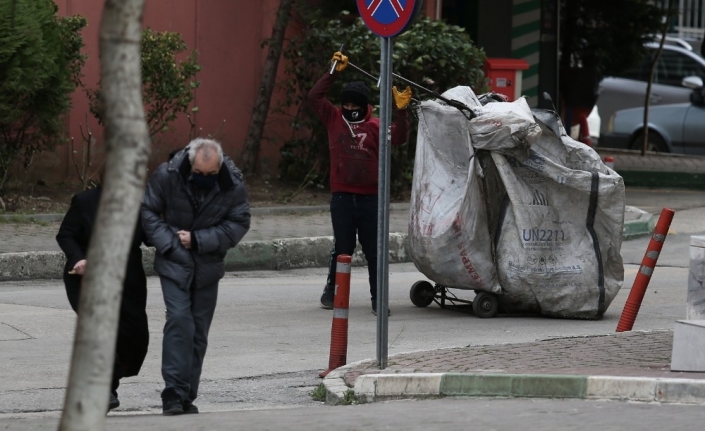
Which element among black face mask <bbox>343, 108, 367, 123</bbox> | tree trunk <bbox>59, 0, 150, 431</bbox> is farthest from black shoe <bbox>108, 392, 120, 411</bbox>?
black face mask <bbox>343, 108, 367, 123</bbox>

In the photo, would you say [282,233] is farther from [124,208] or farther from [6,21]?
[124,208]

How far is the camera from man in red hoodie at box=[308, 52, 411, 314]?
33.4 ft

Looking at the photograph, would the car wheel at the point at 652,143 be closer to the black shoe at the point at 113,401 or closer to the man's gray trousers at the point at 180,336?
the man's gray trousers at the point at 180,336

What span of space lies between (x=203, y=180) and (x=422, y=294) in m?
4.37

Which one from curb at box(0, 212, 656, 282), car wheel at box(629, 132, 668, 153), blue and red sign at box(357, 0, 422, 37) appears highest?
blue and red sign at box(357, 0, 422, 37)

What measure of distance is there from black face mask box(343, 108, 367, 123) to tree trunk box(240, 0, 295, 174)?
6977 millimetres

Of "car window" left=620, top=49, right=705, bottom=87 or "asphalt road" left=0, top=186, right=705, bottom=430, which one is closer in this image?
"asphalt road" left=0, top=186, right=705, bottom=430

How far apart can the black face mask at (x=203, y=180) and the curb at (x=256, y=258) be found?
5.34 meters

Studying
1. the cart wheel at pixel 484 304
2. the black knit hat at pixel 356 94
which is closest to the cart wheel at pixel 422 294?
the cart wheel at pixel 484 304

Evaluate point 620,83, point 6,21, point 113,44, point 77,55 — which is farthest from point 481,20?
point 113,44

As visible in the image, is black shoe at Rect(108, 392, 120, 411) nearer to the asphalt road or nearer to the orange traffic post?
the asphalt road

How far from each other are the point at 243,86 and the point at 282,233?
3.88m

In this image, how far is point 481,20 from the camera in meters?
22.4

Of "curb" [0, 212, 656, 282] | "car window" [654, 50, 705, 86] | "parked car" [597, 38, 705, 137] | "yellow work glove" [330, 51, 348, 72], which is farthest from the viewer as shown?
"car window" [654, 50, 705, 86]
